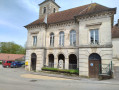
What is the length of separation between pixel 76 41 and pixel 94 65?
464 centimetres

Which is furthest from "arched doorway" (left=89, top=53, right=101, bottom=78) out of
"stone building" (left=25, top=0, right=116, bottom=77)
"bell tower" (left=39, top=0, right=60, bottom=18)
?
"bell tower" (left=39, top=0, right=60, bottom=18)

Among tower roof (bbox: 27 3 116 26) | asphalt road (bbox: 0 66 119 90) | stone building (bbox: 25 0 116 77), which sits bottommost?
asphalt road (bbox: 0 66 119 90)

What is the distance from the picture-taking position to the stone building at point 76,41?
12.5m

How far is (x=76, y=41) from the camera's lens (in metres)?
15.2

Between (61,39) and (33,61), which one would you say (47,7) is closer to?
(61,39)

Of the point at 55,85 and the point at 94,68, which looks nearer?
the point at 55,85

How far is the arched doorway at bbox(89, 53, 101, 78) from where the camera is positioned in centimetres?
1246

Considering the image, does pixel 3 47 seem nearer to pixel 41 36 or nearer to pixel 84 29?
pixel 41 36

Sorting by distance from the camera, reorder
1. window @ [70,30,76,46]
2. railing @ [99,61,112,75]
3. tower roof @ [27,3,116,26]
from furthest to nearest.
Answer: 1. window @ [70,30,76,46]
2. tower roof @ [27,3,116,26]
3. railing @ [99,61,112,75]

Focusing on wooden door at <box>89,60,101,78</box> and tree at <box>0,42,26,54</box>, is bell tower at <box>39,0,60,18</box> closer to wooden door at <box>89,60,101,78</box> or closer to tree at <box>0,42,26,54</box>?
wooden door at <box>89,60,101,78</box>

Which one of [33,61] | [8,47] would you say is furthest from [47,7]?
[8,47]

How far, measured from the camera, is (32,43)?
1898 centimetres

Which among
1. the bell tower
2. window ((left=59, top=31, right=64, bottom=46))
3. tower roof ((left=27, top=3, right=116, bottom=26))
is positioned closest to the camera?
tower roof ((left=27, top=3, right=116, bottom=26))

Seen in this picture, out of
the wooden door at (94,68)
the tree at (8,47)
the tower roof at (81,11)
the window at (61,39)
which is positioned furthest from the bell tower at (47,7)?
the tree at (8,47)
